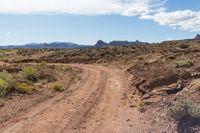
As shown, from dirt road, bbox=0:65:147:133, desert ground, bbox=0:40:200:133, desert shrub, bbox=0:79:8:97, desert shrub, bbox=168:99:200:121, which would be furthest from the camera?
desert shrub, bbox=0:79:8:97

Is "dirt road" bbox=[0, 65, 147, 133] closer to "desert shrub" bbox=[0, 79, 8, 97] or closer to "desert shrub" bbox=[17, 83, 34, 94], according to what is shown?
"desert shrub" bbox=[17, 83, 34, 94]

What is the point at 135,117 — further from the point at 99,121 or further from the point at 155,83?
the point at 155,83

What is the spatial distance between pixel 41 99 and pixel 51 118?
15.4 feet

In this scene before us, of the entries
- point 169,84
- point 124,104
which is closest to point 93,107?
point 124,104

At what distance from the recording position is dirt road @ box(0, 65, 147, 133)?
13.0 m

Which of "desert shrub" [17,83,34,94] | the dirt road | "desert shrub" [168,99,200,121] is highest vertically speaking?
"desert shrub" [168,99,200,121]

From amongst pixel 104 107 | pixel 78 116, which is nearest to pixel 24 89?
pixel 104 107

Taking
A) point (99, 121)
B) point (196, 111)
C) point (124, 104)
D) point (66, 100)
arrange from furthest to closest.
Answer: point (66, 100)
point (124, 104)
point (99, 121)
point (196, 111)

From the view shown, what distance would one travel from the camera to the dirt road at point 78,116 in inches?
511

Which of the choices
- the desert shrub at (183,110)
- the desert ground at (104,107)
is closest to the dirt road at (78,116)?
the desert ground at (104,107)

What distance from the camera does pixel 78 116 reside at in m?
14.9

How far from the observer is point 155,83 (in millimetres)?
21406

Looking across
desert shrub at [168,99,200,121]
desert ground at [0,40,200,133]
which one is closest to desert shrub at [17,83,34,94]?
desert ground at [0,40,200,133]

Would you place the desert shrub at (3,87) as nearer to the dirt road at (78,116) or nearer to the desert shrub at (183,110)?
the dirt road at (78,116)
